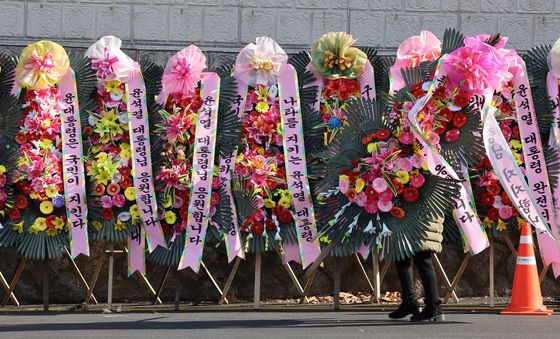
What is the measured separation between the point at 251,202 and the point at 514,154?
2.43 meters

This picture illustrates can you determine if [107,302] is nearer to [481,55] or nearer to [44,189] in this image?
[44,189]

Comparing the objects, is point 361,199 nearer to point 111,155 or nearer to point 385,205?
point 385,205

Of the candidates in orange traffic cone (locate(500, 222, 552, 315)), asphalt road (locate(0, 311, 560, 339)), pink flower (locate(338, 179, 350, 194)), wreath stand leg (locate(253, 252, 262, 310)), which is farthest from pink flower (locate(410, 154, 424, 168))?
wreath stand leg (locate(253, 252, 262, 310))

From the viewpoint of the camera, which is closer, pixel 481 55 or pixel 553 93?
pixel 481 55

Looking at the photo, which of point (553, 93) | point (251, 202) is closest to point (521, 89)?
point (553, 93)

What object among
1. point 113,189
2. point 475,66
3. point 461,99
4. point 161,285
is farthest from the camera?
point 161,285

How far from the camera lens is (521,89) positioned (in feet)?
39.3

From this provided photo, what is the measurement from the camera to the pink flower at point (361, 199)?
1084 centimetres

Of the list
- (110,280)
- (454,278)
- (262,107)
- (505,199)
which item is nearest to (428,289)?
(505,199)

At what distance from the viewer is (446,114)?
10945 mm

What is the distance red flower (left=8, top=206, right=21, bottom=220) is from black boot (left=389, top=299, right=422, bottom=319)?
352 centimetres

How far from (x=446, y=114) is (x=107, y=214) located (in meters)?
3.28

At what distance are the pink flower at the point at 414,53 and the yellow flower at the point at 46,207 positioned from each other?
330 centimetres

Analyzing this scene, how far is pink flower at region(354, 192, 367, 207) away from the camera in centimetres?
1084
